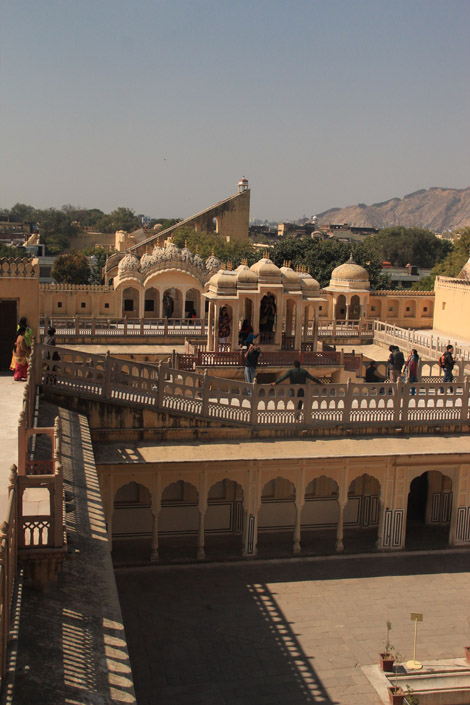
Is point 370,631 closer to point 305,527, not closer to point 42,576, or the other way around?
point 305,527

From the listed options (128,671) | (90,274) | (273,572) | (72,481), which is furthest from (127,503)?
(90,274)

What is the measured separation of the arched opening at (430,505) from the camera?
Answer: 17528 millimetres

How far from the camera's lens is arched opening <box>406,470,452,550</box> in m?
17.5

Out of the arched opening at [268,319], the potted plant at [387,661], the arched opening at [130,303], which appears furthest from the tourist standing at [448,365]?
the arched opening at [130,303]

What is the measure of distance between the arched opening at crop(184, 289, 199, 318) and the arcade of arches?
57.3 ft

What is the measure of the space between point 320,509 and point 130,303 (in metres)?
19.2

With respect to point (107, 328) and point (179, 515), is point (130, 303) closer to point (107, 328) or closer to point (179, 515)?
point (107, 328)

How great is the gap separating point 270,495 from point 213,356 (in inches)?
235

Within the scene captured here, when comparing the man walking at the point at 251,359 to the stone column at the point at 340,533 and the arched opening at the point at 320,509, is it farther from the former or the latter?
the stone column at the point at 340,533

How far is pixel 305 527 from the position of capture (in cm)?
1723

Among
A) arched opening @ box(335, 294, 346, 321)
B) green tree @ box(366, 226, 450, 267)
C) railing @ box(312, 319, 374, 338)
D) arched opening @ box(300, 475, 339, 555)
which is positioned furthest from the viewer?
green tree @ box(366, 226, 450, 267)

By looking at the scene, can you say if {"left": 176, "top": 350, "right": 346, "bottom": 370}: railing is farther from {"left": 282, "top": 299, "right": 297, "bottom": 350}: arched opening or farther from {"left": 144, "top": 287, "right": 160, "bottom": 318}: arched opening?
{"left": 144, "top": 287, "right": 160, "bottom": 318}: arched opening

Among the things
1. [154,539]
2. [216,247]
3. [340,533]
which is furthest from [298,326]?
[216,247]

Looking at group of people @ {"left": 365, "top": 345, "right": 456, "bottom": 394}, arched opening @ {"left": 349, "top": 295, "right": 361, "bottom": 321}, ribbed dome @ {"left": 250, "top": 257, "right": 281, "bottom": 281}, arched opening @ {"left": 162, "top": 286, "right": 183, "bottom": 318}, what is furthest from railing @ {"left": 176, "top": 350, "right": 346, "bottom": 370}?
arched opening @ {"left": 162, "top": 286, "right": 183, "bottom": 318}
